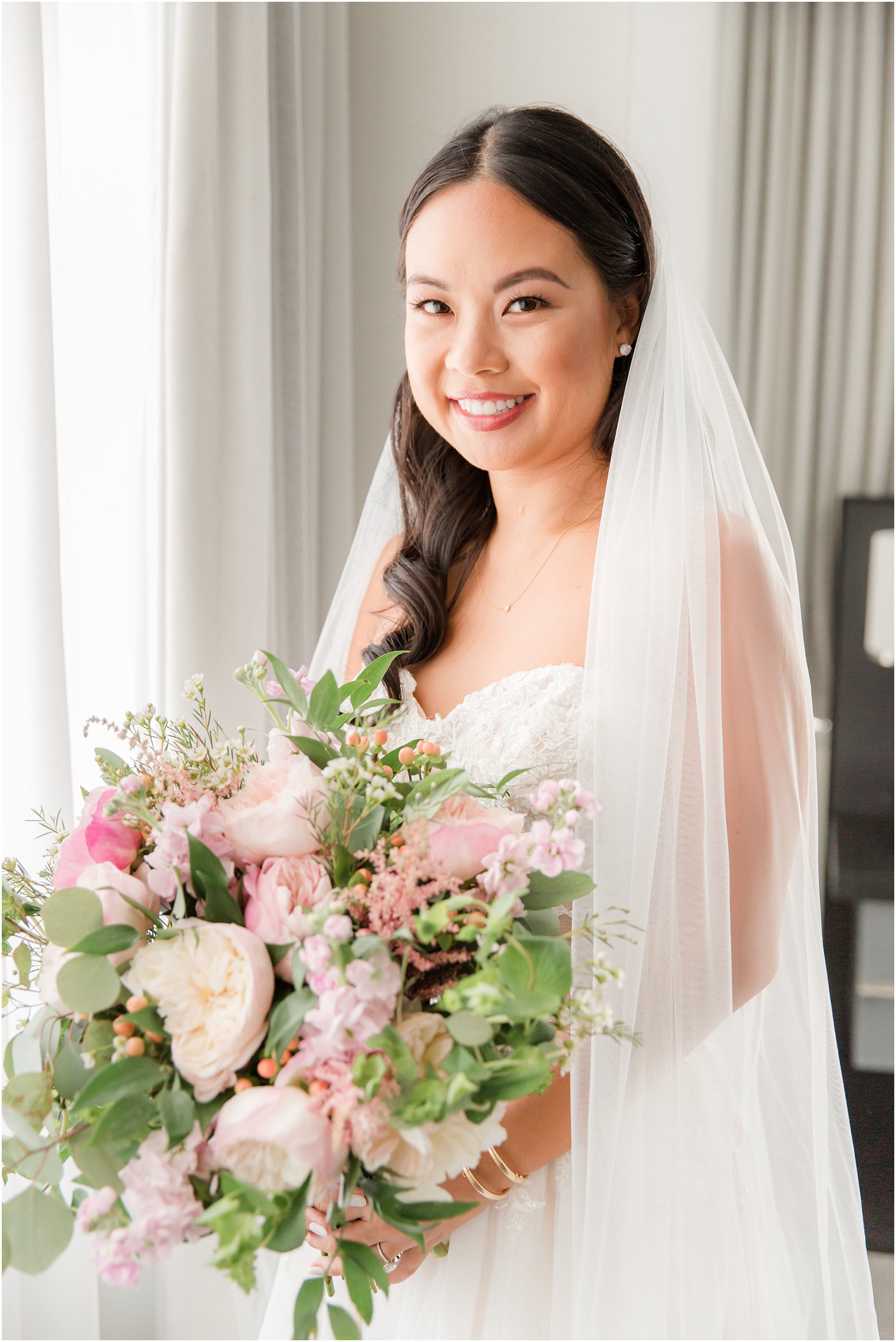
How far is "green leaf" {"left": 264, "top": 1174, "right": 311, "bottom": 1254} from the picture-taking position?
0.76m

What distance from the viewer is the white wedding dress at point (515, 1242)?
119cm

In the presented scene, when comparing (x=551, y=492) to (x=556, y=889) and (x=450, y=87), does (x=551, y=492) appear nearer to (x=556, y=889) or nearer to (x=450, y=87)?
(x=556, y=889)

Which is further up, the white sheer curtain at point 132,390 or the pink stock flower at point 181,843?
the white sheer curtain at point 132,390

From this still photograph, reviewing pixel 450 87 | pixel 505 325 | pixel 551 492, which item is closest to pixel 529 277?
pixel 505 325

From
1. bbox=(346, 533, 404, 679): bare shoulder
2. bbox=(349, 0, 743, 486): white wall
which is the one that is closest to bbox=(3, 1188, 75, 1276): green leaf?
bbox=(346, 533, 404, 679): bare shoulder

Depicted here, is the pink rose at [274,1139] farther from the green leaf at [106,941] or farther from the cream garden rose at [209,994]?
the green leaf at [106,941]

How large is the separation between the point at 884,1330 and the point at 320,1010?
2466 millimetres

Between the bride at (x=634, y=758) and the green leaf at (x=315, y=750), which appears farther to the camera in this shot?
the bride at (x=634, y=758)

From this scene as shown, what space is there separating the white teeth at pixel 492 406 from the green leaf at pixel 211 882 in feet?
2.56

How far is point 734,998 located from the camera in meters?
1.24

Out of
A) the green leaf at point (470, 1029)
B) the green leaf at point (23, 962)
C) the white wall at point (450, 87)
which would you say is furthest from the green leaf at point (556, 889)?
the white wall at point (450, 87)

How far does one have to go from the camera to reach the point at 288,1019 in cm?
81

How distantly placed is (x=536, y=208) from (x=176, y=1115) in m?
1.16

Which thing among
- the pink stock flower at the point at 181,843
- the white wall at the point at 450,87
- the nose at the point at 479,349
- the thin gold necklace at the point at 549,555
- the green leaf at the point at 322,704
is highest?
the white wall at the point at 450,87
